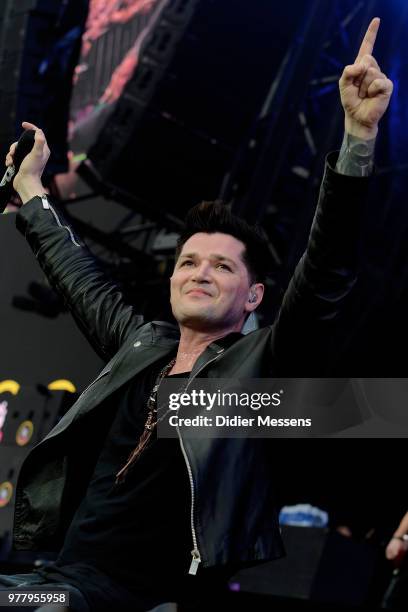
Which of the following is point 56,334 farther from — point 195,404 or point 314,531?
point 195,404

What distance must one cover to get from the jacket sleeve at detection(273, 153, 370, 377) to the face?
10.9 inches

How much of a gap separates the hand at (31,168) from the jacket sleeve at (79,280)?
0.04 m

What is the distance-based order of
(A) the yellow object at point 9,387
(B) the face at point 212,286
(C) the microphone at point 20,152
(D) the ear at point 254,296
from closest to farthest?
(B) the face at point 212,286, (D) the ear at point 254,296, (C) the microphone at point 20,152, (A) the yellow object at point 9,387

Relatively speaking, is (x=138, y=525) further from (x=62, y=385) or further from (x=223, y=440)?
(x=62, y=385)

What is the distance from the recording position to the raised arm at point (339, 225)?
1852mm

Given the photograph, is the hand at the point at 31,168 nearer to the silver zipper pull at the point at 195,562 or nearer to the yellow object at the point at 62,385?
the silver zipper pull at the point at 195,562

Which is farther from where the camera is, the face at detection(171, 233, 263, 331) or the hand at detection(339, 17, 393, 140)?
the face at detection(171, 233, 263, 331)

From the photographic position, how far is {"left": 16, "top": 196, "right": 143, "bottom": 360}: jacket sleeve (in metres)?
2.47

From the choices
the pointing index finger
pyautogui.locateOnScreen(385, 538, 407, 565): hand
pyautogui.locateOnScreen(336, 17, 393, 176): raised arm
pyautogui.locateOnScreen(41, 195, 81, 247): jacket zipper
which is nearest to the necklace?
pyautogui.locateOnScreen(41, 195, 81, 247): jacket zipper

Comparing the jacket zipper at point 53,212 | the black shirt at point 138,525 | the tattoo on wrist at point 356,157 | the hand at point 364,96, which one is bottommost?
the black shirt at point 138,525

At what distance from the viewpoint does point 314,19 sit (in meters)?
6.12

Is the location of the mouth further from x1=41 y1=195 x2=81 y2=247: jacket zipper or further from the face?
x1=41 y1=195 x2=81 y2=247: jacket zipper

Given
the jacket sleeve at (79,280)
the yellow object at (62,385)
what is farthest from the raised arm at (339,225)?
the yellow object at (62,385)

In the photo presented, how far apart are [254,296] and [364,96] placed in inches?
Result: 25.5
